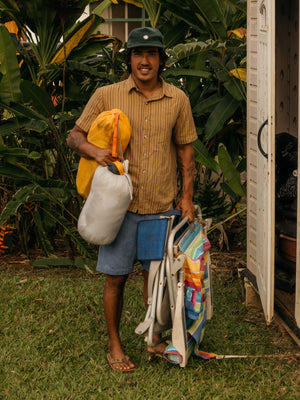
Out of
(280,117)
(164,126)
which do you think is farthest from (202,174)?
(164,126)

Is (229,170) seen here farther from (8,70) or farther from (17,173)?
(8,70)

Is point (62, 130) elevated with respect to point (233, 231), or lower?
elevated

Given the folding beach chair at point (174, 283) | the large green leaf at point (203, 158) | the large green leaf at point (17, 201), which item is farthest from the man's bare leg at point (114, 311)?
the large green leaf at point (203, 158)

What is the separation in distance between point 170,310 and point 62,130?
2492 mm

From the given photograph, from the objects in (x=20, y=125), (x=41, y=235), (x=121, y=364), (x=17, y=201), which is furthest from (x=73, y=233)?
(x=121, y=364)

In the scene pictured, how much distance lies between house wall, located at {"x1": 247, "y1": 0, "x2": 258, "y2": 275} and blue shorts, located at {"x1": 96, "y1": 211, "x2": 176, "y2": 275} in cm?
120

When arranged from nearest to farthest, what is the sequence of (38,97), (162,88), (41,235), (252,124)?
(162,88), (252,124), (38,97), (41,235)

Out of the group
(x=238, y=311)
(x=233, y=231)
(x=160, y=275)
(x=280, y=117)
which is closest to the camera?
(x=160, y=275)

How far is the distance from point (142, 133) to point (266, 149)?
70 centimetres

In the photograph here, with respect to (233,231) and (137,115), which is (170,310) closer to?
(137,115)

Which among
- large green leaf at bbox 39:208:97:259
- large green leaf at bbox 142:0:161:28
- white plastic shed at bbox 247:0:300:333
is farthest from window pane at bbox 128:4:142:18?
large green leaf at bbox 39:208:97:259

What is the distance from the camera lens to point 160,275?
11.5 ft

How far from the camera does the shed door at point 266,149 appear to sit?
348 centimetres

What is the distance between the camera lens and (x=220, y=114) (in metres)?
5.34
